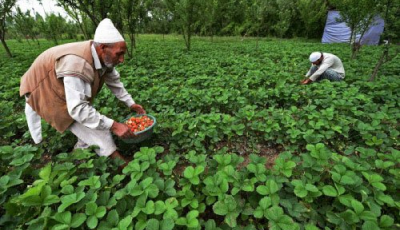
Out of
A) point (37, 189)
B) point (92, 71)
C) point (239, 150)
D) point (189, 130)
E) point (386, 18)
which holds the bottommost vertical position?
point (239, 150)

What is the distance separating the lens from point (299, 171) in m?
2.12

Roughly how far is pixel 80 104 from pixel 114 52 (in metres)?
0.64

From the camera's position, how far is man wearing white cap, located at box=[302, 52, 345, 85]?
209 inches

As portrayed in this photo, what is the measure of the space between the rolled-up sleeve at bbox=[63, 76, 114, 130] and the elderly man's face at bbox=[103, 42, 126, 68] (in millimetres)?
352

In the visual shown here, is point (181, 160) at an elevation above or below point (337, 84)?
below

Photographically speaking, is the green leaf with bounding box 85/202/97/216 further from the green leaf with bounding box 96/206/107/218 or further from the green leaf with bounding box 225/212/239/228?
the green leaf with bounding box 225/212/239/228

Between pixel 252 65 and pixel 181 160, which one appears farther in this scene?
pixel 252 65

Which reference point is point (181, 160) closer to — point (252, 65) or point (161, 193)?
point (161, 193)

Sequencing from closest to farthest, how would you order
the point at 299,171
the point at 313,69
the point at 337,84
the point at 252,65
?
1. the point at 299,171
2. the point at 337,84
3. the point at 313,69
4. the point at 252,65

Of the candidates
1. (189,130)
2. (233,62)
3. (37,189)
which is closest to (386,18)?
(233,62)

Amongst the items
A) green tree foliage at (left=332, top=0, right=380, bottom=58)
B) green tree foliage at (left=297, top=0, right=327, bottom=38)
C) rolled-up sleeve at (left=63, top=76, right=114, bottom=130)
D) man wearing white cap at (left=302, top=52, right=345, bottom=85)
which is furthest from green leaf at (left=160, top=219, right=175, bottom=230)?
green tree foliage at (left=297, top=0, right=327, bottom=38)

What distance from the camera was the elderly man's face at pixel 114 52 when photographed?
2.17 m

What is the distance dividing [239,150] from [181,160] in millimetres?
869

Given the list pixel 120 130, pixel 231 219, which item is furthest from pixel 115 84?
pixel 231 219
